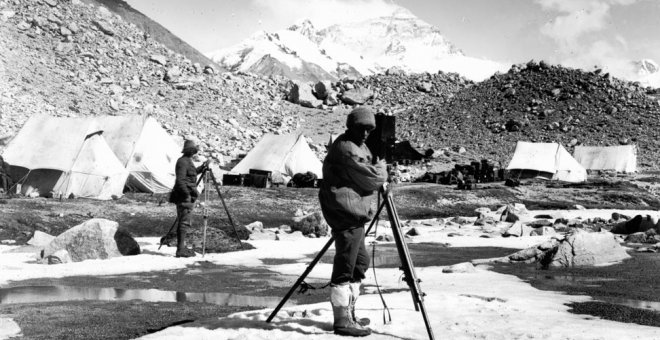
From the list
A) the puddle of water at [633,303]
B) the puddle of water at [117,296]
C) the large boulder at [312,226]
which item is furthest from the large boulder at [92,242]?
the puddle of water at [633,303]

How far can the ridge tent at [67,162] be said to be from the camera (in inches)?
899

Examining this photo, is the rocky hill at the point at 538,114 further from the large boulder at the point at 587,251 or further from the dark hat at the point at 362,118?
the dark hat at the point at 362,118

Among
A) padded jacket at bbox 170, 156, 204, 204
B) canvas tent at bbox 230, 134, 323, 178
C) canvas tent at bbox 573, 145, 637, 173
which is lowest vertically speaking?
padded jacket at bbox 170, 156, 204, 204

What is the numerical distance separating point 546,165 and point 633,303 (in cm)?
3632

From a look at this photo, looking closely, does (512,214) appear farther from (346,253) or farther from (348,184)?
(346,253)

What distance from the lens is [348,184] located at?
6.21 meters

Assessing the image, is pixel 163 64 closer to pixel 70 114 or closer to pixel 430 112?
pixel 70 114

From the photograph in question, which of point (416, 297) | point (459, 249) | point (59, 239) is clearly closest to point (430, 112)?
point (459, 249)

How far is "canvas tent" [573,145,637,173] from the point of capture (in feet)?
160

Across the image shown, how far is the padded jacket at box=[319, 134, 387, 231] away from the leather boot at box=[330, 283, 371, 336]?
56 cm

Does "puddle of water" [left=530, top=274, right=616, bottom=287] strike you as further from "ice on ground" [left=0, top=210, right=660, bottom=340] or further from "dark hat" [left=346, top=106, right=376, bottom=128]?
"dark hat" [left=346, top=106, right=376, bottom=128]

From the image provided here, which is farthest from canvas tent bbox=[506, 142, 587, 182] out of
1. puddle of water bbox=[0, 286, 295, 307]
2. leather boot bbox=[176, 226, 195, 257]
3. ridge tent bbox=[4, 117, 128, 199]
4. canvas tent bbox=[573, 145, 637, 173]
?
puddle of water bbox=[0, 286, 295, 307]

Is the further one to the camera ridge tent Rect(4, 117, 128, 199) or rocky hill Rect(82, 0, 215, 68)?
rocky hill Rect(82, 0, 215, 68)

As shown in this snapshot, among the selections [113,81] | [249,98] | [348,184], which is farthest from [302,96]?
[348,184]
